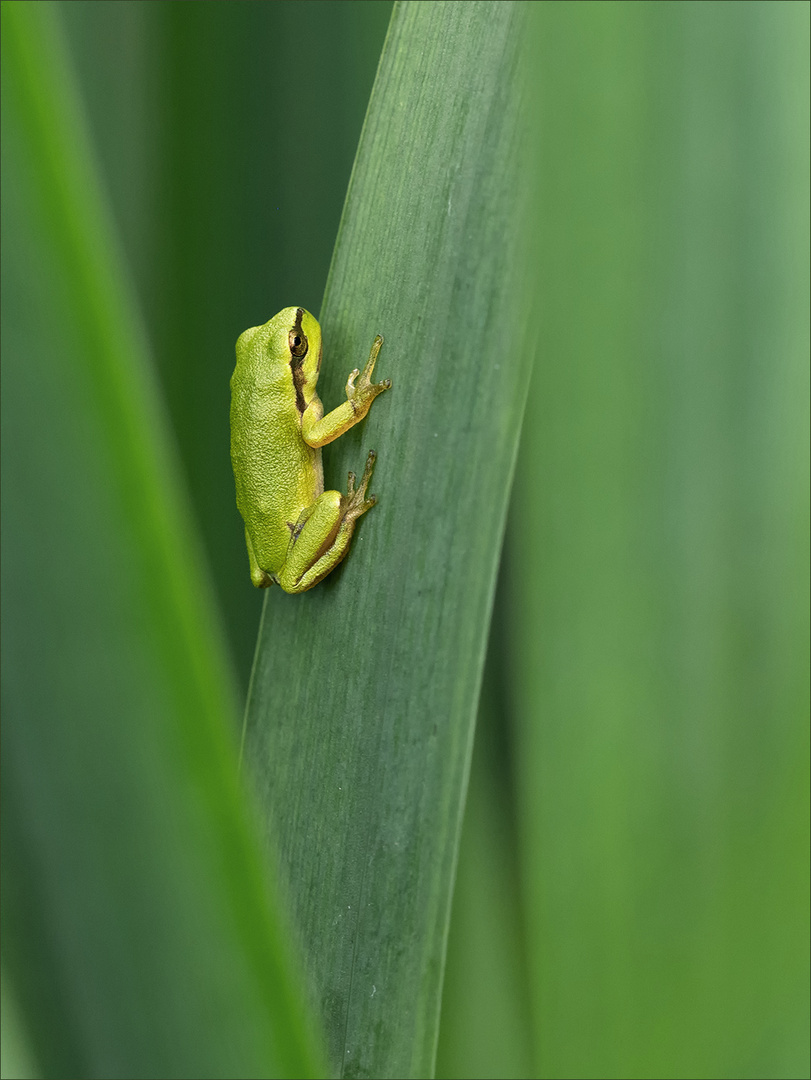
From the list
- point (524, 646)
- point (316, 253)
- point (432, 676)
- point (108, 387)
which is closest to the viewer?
point (108, 387)

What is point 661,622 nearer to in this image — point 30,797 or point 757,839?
point 757,839

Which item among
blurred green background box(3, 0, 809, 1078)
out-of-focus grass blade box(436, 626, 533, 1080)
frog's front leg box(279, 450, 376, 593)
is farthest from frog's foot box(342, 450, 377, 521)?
blurred green background box(3, 0, 809, 1078)

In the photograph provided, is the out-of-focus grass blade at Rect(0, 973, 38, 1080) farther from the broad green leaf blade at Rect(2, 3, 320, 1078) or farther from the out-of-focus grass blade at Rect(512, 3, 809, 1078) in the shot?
the out-of-focus grass blade at Rect(512, 3, 809, 1078)

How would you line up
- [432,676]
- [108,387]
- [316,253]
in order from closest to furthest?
[108,387], [432,676], [316,253]

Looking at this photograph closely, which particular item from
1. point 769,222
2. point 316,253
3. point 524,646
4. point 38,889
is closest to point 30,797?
point 38,889

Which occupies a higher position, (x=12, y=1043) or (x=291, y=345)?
(x=291, y=345)

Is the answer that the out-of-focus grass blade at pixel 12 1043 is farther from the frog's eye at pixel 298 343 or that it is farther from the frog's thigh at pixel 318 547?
the frog's eye at pixel 298 343

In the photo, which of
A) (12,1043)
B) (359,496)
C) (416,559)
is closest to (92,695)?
(12,1043)

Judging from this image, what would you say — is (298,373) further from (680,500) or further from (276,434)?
(680,500)
